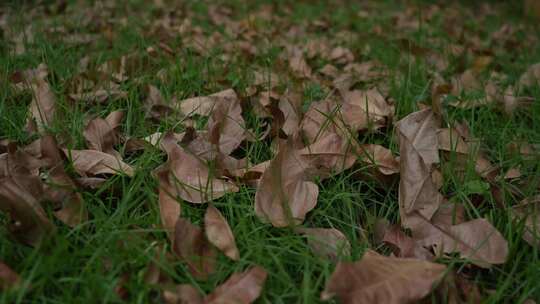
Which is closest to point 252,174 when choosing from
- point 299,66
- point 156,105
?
point 156,105

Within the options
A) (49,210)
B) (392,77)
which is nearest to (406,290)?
(49,210)

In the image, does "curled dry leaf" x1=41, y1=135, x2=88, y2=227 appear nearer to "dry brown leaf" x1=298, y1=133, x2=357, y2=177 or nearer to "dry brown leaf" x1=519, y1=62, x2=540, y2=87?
"dry brown leaf" x1=298, y1=133, x2=357, y2=177

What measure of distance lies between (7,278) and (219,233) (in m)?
0.34

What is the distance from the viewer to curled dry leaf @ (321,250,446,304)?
773mm

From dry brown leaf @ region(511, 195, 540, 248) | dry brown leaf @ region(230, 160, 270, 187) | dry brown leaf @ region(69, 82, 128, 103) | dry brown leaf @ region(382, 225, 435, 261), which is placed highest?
dry brown leaf @ region(69, 82, 128, 103)

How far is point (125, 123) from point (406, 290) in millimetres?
879

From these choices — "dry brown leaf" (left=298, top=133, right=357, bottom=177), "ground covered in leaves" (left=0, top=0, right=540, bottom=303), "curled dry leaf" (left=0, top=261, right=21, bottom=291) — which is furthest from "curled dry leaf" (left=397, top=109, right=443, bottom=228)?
"curled dry leaf" (left=0, top=261, right=21, bottom=291)

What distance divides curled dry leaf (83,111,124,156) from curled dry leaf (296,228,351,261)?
0.51 metres

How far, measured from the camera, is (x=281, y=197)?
979 mm

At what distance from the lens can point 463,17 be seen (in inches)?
141

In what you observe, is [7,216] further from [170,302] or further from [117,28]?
[117,28]

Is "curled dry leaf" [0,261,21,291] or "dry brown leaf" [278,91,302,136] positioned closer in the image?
"curled dry leaf" [0,261,21,291]

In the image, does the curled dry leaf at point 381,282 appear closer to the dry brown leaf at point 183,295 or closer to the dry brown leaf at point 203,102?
the dry brown leaf at point 183,295

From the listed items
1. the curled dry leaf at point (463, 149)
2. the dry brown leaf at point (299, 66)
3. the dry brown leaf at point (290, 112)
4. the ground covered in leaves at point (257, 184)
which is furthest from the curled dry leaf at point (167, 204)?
the dry brown leaf at point (299, 66)
